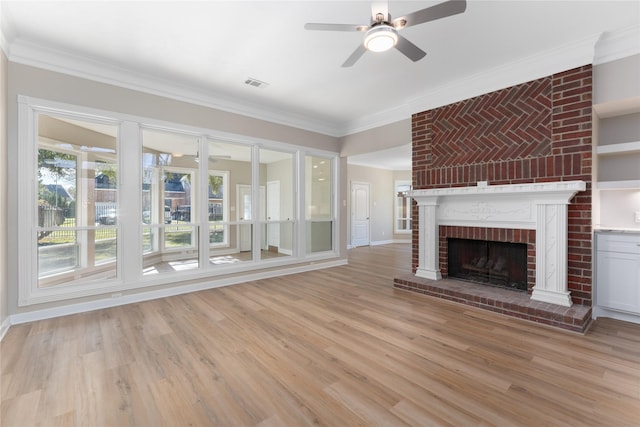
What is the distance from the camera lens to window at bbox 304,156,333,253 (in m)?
6.27

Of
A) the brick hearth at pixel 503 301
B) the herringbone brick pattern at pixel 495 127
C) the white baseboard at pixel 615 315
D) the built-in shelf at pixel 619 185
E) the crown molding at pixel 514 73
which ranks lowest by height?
the white baseboard at pixel 615 315

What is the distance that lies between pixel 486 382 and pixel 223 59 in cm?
407

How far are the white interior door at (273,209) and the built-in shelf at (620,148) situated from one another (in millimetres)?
4778

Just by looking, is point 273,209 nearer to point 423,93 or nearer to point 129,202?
point 129,202

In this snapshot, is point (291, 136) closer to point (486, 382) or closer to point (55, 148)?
point (55, 148)

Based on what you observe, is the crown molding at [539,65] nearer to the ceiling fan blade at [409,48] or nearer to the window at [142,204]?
the ceiling fan blade at [409,48]

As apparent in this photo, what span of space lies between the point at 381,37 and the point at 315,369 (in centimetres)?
261

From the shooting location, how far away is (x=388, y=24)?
2186 millimetres

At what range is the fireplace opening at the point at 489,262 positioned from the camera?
371 cm

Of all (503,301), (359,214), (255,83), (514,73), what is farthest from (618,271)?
(359,214)

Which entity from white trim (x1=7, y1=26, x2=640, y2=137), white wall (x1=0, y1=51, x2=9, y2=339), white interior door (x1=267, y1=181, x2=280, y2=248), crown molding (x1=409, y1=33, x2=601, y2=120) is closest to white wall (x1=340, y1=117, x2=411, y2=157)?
white trim (x1=7, y1=26, x2=640, y2=137)

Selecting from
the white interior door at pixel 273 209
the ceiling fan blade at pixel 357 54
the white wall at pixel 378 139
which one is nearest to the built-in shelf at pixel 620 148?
the white wall at pixel 378 139

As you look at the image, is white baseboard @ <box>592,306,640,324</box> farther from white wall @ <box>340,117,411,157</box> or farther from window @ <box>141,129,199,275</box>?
A: window @ <box>141,129,199,275</box>

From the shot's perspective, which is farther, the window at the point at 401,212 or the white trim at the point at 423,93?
the window at the point at 401,212
